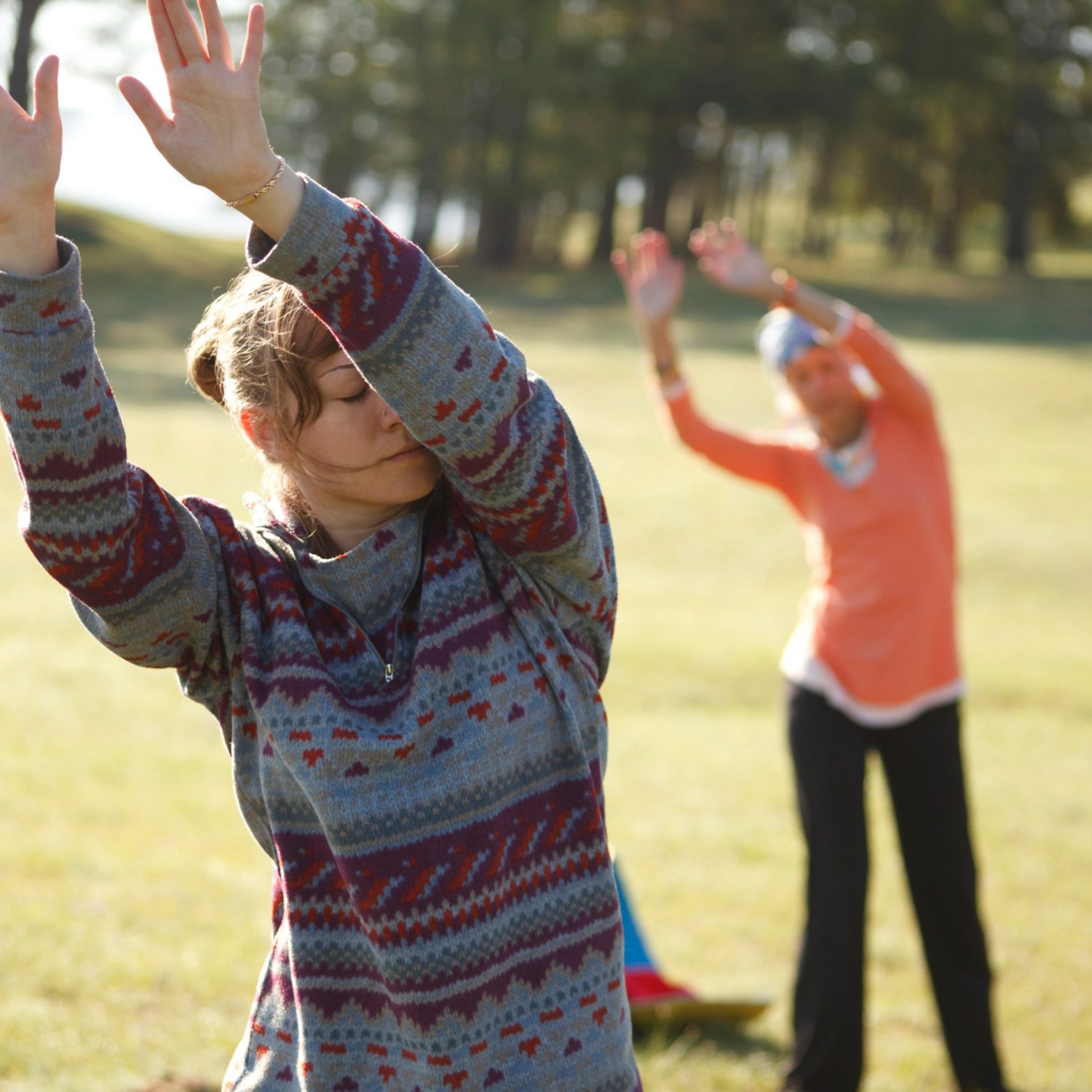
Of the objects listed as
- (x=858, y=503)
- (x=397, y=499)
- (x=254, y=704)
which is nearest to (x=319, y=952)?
(x=254, y=704)

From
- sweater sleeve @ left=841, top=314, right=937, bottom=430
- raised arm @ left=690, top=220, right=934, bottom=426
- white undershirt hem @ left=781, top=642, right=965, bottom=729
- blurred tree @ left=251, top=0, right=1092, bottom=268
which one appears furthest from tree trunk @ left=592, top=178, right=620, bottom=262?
white undershirt hem @ left=781, top=642, right=965, bottom=729

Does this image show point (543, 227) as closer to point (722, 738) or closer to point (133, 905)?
point (722, 738)

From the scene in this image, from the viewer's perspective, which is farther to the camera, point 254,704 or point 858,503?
point 858,503

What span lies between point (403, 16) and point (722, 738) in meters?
30.7

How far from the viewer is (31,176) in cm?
158

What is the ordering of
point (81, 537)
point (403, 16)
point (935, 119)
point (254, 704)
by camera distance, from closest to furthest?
point (81, 537)
point (254, 704)
point (403, 16)
point (935, 119)

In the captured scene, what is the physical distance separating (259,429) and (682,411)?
282 cm

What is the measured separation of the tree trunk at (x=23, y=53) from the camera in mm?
17344

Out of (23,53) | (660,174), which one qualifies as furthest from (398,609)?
(660,174)

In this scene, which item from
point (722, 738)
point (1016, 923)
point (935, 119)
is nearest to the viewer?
point (1016, 923)

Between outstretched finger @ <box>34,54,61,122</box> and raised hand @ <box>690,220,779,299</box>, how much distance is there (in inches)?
109

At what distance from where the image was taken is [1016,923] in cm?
598

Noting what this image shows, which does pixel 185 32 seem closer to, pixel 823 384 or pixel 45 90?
pixel 45 90

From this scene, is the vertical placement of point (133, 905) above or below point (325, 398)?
below
